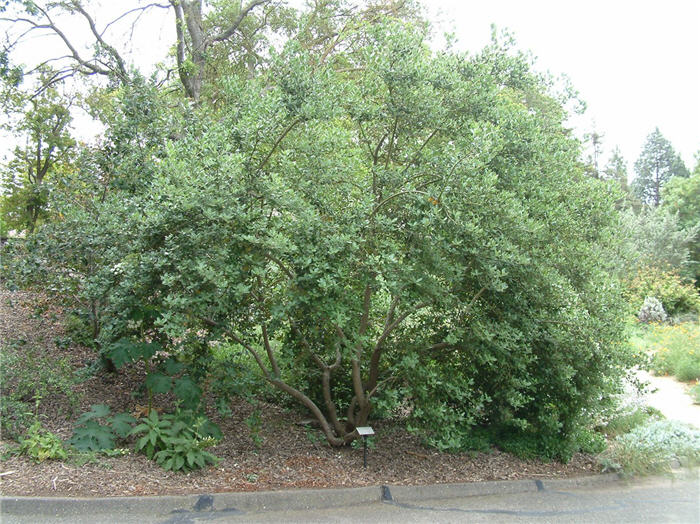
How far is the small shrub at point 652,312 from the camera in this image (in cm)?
1591

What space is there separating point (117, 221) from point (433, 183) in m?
3.09

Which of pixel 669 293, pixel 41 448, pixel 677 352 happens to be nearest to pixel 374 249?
pixel 41 448

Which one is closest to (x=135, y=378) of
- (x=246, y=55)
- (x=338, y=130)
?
(x=338, y=130)

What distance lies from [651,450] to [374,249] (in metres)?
4.16

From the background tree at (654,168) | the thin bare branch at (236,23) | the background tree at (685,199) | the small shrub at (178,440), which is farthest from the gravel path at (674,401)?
the background tree at (654,168)

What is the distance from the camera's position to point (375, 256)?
14.8ft

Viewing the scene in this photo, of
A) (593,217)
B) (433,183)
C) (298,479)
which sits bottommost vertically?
(298,479)

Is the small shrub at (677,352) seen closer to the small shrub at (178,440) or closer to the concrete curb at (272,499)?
the concrete curb at (272,499)

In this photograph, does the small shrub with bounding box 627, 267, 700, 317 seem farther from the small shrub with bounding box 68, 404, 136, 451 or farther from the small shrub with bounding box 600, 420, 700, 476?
the small shrub with bounding box 68, 404, 136, 451

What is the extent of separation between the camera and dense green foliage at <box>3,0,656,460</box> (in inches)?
174

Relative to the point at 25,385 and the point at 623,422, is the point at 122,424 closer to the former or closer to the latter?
the point at 25,385

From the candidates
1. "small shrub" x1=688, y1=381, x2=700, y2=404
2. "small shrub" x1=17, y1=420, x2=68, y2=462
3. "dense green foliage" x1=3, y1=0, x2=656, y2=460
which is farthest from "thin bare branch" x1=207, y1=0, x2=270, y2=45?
"small shrub" x1=688, y1=381, x2=700, y2=404

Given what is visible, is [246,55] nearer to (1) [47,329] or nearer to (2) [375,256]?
(1) [47,329]

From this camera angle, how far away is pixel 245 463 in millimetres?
5262
